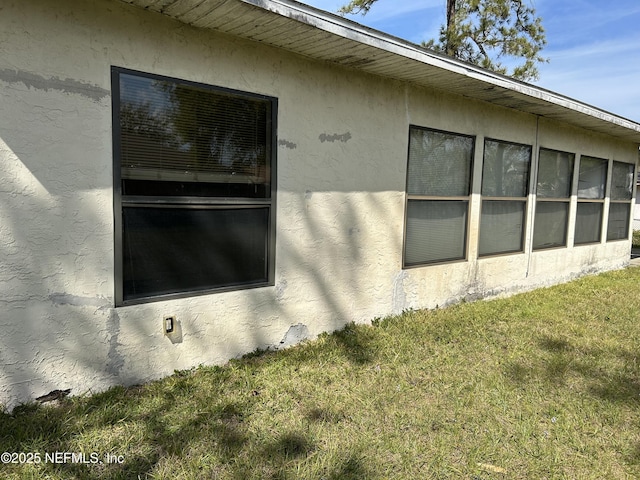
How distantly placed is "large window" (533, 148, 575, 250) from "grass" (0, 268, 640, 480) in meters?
2.60

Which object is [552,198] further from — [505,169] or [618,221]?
[618,221]

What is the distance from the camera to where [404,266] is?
15.0ft

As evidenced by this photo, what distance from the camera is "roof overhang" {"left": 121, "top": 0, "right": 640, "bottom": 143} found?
2.71 m

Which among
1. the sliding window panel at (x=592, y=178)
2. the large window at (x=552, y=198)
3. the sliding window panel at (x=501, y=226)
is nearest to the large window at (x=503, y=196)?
the sliding window panel at (x=501, y=226)

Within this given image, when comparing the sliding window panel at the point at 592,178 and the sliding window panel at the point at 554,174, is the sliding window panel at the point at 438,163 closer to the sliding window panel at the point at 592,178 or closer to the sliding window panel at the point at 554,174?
the sliding window panel at the point at 554,174

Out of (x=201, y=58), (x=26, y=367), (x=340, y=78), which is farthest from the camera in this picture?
(x=340, y=78)

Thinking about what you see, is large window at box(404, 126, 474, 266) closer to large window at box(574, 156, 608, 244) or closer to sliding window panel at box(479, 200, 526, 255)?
sliding window panel at box(479, 200, 526, 255)

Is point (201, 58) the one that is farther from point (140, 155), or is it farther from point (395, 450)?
point (395, 450)

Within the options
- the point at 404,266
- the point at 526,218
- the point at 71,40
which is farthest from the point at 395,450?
the point at 526,218

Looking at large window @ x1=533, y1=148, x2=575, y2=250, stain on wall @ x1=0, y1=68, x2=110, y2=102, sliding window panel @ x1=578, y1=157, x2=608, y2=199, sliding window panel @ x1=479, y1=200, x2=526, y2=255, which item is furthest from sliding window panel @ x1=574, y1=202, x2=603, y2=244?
stain on wall @ x1=0, y1=68, x2=110, y2=102

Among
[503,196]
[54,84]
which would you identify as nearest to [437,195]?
[503,196]

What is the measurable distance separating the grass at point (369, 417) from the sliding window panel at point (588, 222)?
142 inches

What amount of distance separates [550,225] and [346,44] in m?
4.85

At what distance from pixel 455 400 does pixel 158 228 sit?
239 cm
